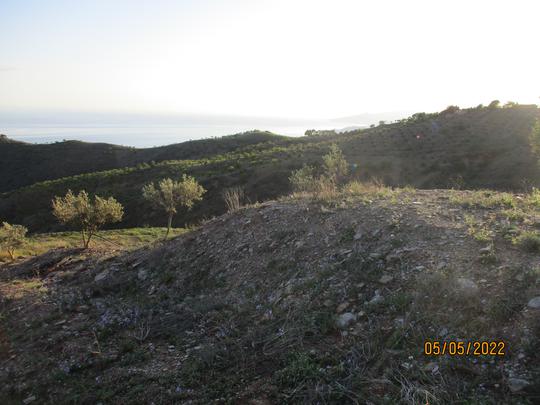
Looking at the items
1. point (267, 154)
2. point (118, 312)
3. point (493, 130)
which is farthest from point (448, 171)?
point (118, 312)

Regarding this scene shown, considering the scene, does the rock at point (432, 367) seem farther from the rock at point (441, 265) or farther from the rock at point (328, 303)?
the rock at point (328, 303)

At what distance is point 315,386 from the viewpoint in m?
4.35

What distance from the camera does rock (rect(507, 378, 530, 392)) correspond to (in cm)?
353

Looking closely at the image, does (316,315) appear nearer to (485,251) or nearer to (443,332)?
(443,332)

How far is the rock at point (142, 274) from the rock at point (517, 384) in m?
8.65

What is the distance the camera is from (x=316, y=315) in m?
5.60

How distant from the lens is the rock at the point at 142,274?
33.2 ft

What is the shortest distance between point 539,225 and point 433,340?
327 cm

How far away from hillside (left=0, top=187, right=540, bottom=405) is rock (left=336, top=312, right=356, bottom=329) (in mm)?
45

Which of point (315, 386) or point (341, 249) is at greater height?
point (341, 249)

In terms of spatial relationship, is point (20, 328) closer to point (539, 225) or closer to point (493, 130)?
point (539, 225)

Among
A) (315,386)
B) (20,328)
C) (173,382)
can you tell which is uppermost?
(315,386)

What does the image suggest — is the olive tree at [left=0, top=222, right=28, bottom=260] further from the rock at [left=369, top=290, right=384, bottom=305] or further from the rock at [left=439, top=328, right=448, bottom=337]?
the rock at [left=439, top=328, right=448, bottom=337]

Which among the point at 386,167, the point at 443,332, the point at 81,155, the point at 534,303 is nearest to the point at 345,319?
the point at 443,332
